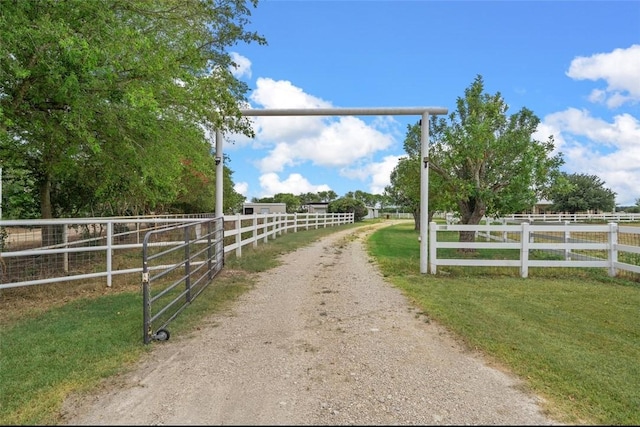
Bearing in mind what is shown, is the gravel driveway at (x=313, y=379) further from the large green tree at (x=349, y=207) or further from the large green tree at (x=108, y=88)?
the large green tree at (x=349, y=207)

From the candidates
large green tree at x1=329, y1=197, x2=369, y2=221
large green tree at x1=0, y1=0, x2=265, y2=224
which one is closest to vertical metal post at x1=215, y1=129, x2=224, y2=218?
large green tree at x1=0, y1=0, x2=265, y2=224

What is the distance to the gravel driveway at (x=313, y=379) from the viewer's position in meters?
2.64

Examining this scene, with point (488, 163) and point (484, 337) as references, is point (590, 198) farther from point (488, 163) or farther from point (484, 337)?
point (484, 337)

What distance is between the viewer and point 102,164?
28.2 ft


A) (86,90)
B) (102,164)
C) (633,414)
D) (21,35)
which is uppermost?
(21,35)

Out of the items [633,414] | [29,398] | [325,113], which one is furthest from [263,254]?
[633,414]

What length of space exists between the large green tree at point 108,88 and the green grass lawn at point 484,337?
2.65m

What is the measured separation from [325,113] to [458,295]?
4759 millimetres

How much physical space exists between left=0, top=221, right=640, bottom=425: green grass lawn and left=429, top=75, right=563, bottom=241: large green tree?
3.37 meters

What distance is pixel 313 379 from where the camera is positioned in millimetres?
3184

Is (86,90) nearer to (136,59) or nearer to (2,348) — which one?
(136,59)

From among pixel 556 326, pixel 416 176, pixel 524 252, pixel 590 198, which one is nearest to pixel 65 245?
pixel 556 326

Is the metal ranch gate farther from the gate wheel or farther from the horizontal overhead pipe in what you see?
the horizontal overhead pipe

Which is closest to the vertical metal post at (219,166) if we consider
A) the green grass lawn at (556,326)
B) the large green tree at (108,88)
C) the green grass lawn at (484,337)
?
the large green tree at (108,88)
